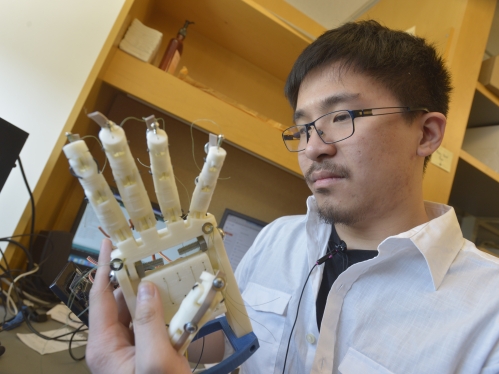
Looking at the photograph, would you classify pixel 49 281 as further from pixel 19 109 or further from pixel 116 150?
pixel 116 150

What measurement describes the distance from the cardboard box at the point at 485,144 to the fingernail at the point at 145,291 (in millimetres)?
1678

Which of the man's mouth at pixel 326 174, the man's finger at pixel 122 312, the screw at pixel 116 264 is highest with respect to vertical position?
the man's mouth at pixel 326 174

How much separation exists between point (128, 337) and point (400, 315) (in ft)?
1.61

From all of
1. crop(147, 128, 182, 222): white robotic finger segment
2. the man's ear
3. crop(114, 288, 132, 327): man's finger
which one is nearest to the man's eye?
the man's ear

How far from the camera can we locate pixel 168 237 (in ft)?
1.33

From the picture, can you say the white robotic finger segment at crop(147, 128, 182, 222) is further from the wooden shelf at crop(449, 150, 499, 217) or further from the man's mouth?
the wooden shelf at crop(449, 150, 499, 217)

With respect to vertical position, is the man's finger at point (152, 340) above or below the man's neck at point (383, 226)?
below

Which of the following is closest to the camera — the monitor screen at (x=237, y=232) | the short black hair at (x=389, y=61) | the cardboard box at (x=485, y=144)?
the short black hair at (x=389, y=61)

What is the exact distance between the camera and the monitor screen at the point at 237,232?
4.17 ft

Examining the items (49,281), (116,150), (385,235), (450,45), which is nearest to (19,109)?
(49,281)

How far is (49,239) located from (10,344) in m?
0.33

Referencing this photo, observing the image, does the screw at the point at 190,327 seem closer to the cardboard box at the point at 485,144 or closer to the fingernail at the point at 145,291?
the fingernail at the point at 145,291

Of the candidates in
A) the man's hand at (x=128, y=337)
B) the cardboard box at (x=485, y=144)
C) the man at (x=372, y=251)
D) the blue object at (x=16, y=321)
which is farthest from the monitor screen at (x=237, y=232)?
the cardboard box at (x=485, y=144)

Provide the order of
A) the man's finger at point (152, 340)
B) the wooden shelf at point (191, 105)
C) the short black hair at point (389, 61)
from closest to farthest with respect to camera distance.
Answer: the man's finger at point (152, 340)
the short black hair at point (389, 61)
the wooden shelf at point (191, 105)
